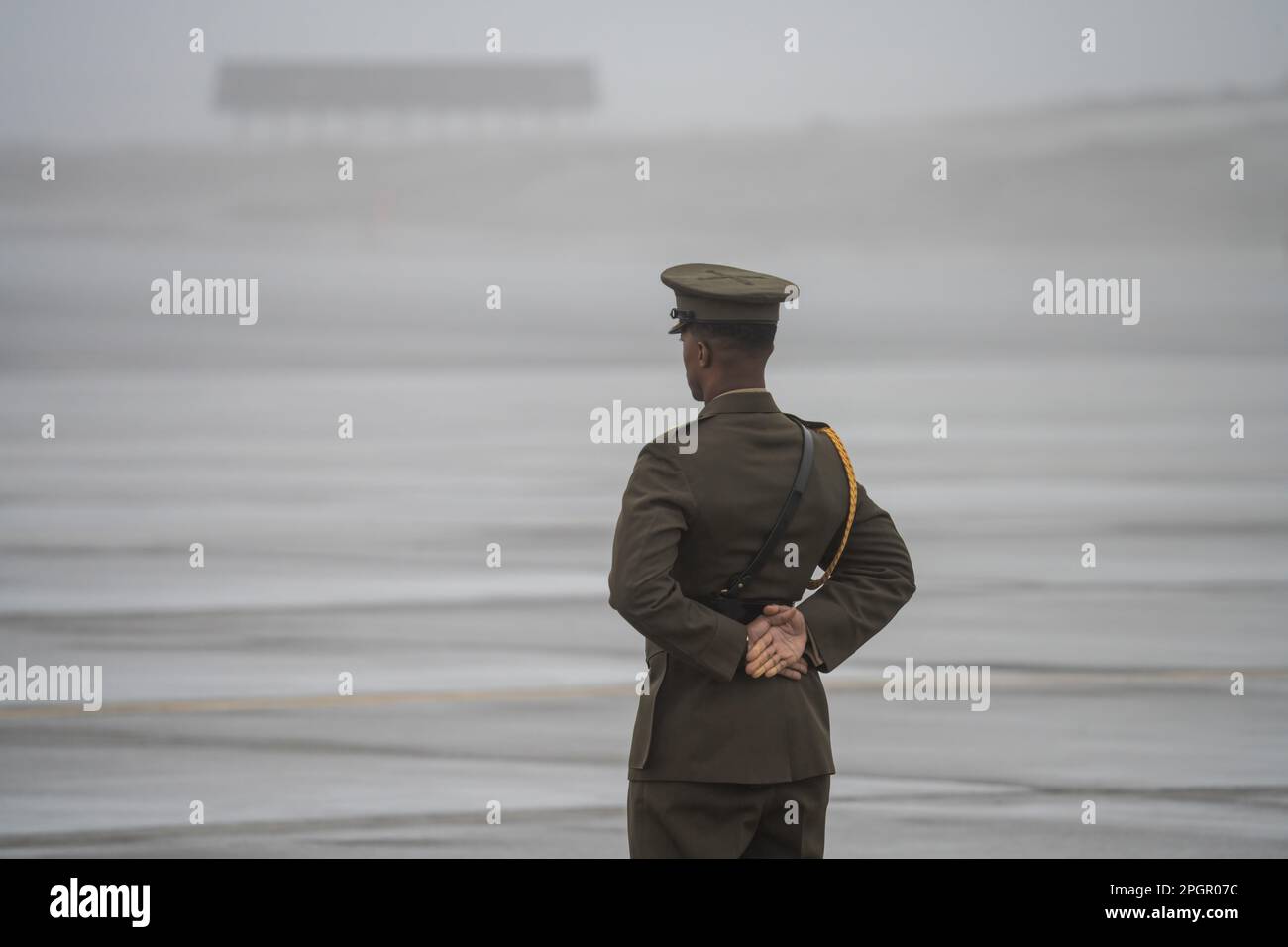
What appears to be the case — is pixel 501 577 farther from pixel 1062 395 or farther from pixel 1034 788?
pixel 1062 395

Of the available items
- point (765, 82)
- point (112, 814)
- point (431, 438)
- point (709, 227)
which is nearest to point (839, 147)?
point (765, 82)

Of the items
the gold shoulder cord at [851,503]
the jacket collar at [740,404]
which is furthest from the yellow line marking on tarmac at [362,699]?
the jacket collar at [740,404]

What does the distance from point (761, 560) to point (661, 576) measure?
0.26 meters

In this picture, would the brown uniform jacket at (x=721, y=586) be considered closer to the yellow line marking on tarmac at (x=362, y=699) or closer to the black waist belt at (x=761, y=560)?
the black waist belt at (x=761, y=560)

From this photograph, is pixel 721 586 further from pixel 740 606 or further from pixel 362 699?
pixel 362 699

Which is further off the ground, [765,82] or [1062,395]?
[765,82]

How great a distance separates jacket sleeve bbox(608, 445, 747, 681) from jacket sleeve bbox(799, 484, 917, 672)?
0.25 metres

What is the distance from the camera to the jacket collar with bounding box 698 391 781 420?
375 centimetres

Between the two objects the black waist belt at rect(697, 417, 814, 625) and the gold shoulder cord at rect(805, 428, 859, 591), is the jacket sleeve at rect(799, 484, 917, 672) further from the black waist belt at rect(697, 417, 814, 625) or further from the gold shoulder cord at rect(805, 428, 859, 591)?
the black waist belt at rect(697, 417, 814, 625)

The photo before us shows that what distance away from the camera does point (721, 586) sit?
148 inches

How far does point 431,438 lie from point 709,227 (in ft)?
10.3

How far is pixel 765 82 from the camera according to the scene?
16625 millimetres

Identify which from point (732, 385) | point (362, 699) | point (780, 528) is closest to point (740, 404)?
point (732, 385)

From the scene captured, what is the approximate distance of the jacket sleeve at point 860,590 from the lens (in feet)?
12.7
